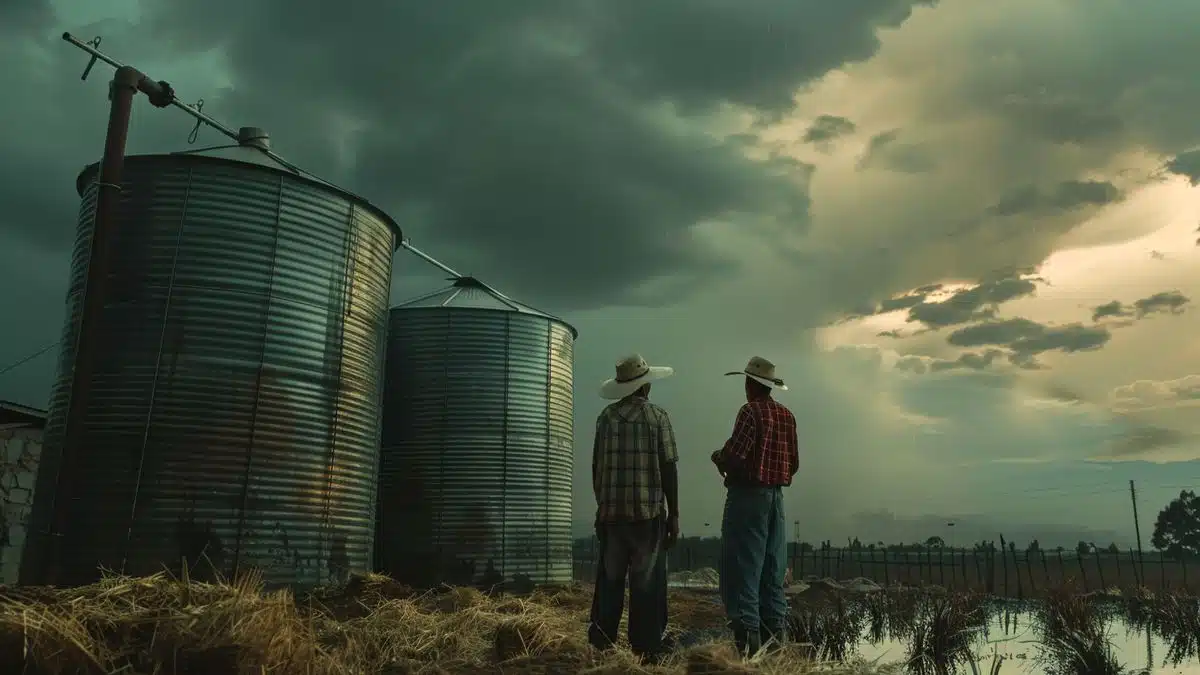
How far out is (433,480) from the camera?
14445 millimetres

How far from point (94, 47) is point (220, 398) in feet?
18.0

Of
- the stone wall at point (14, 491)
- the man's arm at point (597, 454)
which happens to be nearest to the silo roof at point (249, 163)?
the stone wall at point (14, 491)

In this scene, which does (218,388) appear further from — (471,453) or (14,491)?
(14,491)

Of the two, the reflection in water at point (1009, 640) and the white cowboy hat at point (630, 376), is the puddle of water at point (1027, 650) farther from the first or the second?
the white cowboy hat at point (630, 376)

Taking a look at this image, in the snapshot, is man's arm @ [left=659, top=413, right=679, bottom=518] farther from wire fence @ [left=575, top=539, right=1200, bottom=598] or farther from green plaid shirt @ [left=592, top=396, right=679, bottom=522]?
wire fence @ [left=575, top=539, right=1200, bottom=598]

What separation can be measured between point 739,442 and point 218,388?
21.9 feet

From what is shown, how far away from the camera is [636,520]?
6031 mm

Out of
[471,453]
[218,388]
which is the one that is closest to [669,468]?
[218,388]

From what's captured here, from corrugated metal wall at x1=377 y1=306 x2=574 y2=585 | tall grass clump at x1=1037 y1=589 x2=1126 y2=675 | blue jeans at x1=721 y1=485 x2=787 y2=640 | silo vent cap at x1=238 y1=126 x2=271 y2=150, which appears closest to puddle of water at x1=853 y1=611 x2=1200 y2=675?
tall grass clump at x1=1037 y1=589 x2=1126 y2=675

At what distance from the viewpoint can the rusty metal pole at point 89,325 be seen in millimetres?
9445

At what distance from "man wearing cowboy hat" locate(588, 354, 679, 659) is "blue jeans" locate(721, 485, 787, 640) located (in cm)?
52

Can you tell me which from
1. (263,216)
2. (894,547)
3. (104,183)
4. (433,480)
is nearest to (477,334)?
(433,480)

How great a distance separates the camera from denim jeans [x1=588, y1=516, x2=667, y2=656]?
6.04 meters

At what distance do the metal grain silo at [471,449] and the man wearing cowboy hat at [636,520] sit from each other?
8.41m
